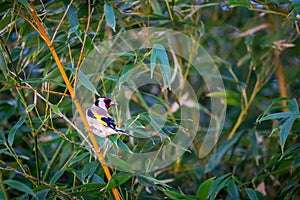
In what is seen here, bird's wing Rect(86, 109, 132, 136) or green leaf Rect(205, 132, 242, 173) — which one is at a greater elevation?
bird's wing Rect(86, 109, 132, 136)

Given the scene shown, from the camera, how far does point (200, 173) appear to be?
1.88m

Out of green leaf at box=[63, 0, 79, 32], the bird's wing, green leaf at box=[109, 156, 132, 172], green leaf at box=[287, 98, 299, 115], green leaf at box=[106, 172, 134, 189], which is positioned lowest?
green leaf at box=[287, 98, 299, 115]

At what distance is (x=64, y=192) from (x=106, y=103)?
231 millimetres

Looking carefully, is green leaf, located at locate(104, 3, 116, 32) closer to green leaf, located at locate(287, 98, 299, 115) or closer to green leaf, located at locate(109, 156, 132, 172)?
green leaf, located at locate(109, 156, 132, 172)

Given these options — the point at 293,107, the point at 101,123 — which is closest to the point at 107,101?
the point at 101,123

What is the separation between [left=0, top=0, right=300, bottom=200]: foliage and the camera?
1.33 metres

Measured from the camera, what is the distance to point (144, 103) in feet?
6.17

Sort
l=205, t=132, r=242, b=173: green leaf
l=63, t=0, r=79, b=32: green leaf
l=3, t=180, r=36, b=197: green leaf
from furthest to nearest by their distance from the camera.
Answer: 1. l=205, t=132, r=242, b=173: green leaf
2. l=63, t=0, r=79, b=32: green leaf
3. l=3, t=180, r=36, b=197: green leaf

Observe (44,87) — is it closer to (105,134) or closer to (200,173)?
(105,134)

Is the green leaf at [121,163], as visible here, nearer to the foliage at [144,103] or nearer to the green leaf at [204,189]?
the foliage at [144,103]

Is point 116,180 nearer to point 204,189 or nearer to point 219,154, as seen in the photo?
point 204,189

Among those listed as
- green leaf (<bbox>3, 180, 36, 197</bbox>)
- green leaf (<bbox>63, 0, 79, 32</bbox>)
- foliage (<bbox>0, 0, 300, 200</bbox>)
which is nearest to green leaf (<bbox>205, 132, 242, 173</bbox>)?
foliage (<bbox>0, 0, 300, 200</bbox>)

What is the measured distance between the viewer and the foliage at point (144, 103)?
133 cm

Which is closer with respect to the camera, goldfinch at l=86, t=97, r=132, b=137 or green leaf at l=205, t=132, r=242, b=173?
goldfinch at l=86, t=97, r=132, b=137
